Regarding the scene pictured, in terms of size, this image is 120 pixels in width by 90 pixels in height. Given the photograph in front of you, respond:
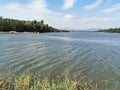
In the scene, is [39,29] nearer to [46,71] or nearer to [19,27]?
[19,27]

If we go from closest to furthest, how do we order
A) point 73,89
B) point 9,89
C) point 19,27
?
point 73,89 → point 9,89 → point 19,27

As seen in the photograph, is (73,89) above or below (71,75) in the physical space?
above

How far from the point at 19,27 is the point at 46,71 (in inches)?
5246

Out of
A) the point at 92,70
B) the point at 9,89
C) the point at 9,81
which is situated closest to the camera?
the point at 9,89

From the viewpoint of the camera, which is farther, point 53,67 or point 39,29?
point 39,29

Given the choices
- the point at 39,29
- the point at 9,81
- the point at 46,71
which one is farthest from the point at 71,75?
the point at 39,29

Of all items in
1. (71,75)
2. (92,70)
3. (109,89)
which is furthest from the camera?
(92,70)

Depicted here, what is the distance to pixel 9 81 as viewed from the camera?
38.2ft

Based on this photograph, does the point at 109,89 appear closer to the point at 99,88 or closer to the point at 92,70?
the point at 99,88

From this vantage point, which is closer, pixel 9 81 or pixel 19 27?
pixel 9 81

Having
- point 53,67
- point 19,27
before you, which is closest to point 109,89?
point 53,67

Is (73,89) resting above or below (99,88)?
above

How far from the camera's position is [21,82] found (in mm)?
10969

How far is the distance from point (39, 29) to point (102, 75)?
14993 centimetres
